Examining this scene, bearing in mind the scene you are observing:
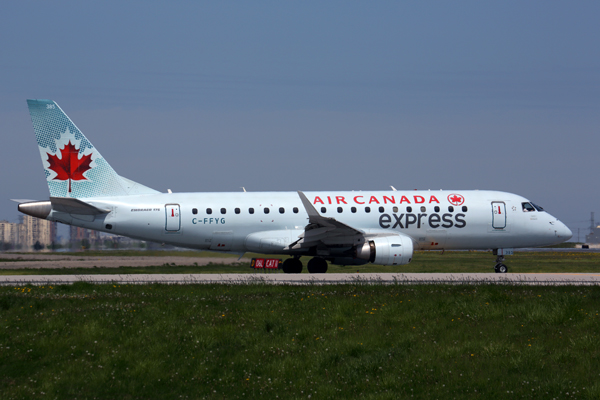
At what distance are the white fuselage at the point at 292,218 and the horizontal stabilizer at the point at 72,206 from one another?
12.4 inches

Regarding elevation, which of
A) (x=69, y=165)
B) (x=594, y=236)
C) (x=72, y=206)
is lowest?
(x=594, y=236)

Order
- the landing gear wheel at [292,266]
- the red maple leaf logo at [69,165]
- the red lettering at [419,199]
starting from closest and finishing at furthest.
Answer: the red maple leaf logo at [69,165] → the red lettering at [419,199] → the landing gear wheel at [292,266]

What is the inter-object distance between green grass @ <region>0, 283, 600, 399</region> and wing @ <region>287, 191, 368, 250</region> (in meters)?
11.6

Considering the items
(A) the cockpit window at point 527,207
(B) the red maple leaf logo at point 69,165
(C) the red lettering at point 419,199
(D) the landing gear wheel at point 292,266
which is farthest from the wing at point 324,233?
(B) the red maple leaf logo at point 69,165

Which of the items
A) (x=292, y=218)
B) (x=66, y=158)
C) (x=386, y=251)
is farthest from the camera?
(x=292, y=218)

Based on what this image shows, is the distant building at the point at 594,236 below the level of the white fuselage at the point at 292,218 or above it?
below

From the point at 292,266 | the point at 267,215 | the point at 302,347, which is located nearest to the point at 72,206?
the point at 267,215

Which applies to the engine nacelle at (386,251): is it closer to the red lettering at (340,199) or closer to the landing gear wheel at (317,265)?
the landing gear wheel at (317,265)

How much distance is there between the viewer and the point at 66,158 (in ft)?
101

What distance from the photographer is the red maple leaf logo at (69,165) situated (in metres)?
30.8

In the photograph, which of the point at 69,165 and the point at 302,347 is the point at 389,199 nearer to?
the point at 69,165

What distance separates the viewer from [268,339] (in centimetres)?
1323

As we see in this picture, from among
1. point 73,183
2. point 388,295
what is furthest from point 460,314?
point 73,183

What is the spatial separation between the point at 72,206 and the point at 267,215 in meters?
9.52
